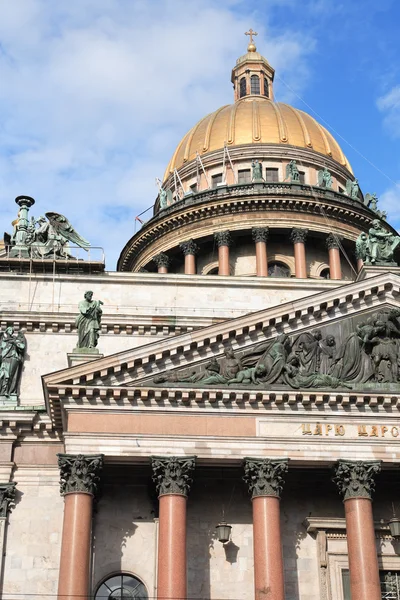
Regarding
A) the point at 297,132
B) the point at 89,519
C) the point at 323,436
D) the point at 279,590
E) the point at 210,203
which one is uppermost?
the point at 297,132

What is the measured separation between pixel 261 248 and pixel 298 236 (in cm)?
215

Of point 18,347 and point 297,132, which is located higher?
point 297,132

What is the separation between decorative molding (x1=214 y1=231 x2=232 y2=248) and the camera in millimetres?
51875

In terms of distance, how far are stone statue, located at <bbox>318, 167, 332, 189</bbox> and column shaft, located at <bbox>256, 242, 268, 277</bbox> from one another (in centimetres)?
597

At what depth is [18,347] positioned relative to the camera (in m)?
35.6

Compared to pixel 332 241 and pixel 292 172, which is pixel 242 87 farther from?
pixel 332 241

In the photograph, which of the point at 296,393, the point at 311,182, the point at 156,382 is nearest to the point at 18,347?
the point at 156,382

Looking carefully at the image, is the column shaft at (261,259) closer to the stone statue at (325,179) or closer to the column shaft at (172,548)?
the stone statue at (325,179)

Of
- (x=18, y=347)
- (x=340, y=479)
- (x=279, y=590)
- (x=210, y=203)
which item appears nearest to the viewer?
(x=279, y=590)

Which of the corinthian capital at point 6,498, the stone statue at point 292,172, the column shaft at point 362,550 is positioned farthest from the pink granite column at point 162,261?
the column shaft at point 362,550

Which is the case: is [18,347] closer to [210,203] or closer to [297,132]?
[210,203]

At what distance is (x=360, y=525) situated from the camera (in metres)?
28.5

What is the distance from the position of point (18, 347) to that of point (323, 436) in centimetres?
Answer: 1239

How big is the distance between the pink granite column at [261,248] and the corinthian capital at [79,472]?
2363cm
